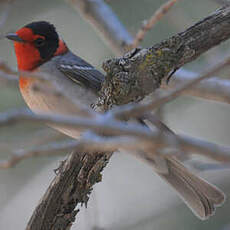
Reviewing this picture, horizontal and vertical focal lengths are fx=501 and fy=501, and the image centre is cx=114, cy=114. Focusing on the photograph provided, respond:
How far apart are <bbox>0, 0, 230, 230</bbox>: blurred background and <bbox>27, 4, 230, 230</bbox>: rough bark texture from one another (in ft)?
6.14

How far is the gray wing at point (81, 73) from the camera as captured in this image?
5.44 m

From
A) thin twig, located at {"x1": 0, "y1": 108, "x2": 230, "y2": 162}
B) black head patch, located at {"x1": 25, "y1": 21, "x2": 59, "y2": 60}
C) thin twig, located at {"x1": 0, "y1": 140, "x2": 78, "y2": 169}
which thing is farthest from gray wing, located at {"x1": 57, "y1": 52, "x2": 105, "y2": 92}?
thin twig, located at {"x1": 0, "y1": 108, "x2": 230, "y2": 162}

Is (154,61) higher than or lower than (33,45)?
lower

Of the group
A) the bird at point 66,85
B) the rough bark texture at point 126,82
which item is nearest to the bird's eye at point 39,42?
the bird at point 66,85

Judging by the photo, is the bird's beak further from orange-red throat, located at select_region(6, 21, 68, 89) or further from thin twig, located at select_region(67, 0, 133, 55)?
thin twig, located at select_region(67, 0, 133, 55)

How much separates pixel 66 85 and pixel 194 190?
1.76 meters

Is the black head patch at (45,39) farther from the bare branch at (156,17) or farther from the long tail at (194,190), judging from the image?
the long tail at (194,190)

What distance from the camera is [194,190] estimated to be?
4801 millimetres

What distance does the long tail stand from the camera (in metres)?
4.55

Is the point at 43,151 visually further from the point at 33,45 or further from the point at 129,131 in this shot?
the point at 33,45

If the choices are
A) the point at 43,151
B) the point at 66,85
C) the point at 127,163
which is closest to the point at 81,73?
the point at 66,85

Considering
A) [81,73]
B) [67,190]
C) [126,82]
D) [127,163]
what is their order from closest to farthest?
[126,82] < [67,190] < [81,73] < [127,163]

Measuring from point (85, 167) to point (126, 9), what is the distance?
17.0 ft

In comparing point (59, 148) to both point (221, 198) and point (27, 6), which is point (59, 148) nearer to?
point (221, 198)
